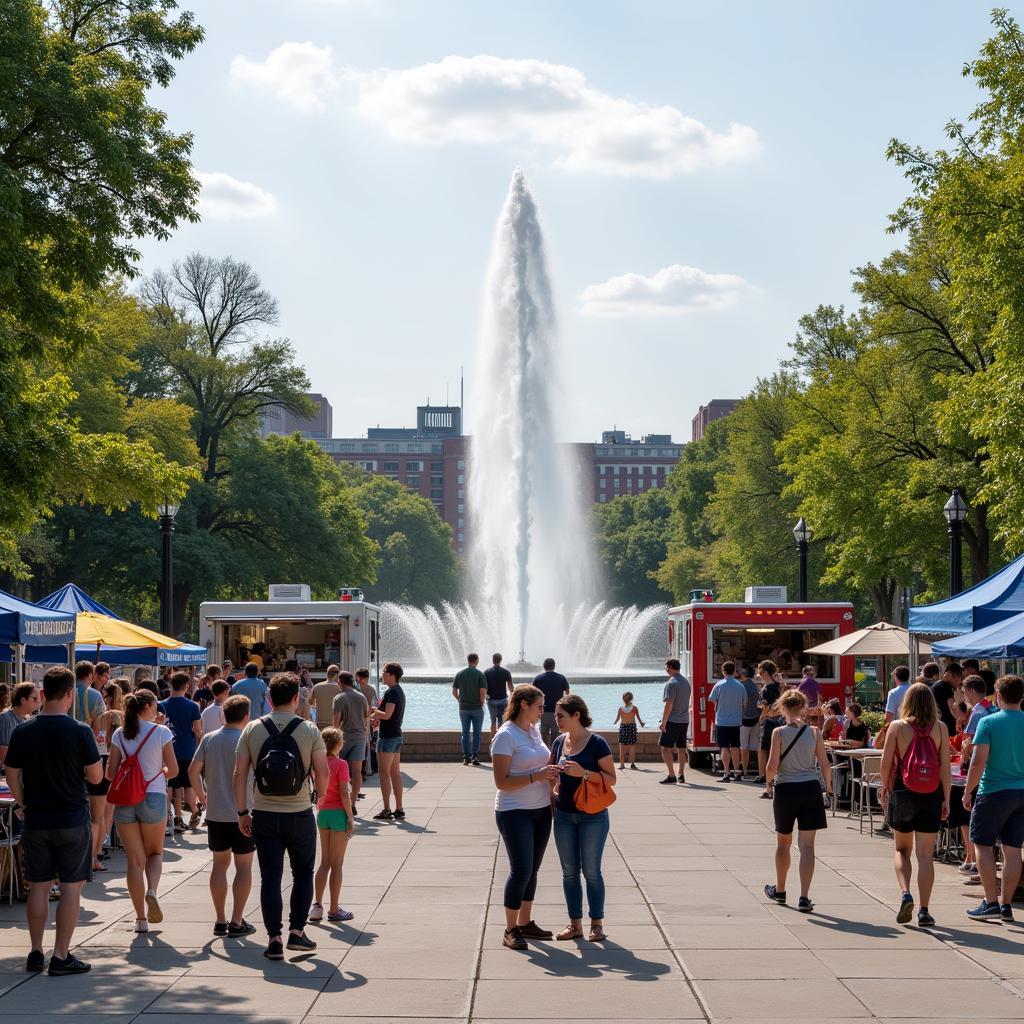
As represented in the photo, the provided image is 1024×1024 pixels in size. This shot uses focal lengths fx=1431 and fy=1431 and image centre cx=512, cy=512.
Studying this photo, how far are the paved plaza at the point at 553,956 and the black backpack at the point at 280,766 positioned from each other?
1.12 meters

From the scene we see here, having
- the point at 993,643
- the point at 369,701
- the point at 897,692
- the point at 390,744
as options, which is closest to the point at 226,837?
the point at 390,744

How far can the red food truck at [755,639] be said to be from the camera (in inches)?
950

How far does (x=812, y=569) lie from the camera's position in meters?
57.2

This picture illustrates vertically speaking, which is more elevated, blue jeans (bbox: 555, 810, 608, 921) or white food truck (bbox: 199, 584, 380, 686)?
white food truck (bbox: 199, 584, 380, 686)

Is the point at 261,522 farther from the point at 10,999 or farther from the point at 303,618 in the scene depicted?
the point at 10,999

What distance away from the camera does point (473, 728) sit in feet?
82.5

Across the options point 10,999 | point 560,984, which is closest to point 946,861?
point 560,984

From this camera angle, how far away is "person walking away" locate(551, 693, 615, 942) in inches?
377

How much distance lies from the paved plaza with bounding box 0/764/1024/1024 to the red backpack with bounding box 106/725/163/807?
94 cm

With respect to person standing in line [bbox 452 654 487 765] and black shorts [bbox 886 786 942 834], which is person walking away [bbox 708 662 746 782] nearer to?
person standing in line [bbox 452 654 487 765]

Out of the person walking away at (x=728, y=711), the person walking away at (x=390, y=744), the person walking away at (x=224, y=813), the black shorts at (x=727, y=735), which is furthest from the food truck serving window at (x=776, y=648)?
the person walking away at (x=224, y=813)

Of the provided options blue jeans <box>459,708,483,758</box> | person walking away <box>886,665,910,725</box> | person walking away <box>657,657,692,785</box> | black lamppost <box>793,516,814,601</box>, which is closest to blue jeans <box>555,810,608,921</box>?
person walking away <box>886,665,910,725</box>

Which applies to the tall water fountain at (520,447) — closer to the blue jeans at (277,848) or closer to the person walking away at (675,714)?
the person walking away at (675,714)

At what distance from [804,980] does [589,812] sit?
1.79 metres
